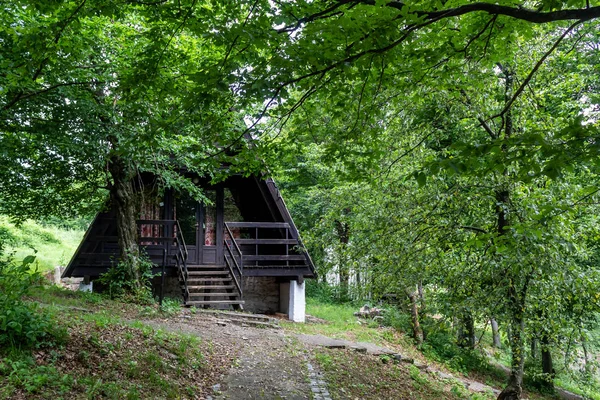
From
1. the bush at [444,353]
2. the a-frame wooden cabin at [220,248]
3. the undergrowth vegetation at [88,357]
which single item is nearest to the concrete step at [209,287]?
the a-frame wooden cabin at [220,248]

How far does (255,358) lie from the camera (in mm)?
7562

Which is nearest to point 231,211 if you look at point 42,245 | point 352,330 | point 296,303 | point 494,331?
point 296,303

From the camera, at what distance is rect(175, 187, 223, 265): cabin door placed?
14648 millimetres

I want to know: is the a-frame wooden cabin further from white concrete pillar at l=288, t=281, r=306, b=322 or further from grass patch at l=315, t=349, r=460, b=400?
grass patch at l=315, t=349, r=460, b=400

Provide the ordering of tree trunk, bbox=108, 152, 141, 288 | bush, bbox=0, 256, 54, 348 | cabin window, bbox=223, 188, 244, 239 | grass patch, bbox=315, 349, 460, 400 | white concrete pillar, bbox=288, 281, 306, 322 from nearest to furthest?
bush, bbox=0, 256, 54, 348 < grass patch, bbox=315, 349, 460, 400 < tree trunk, bbox=108, 152, 141, 288 < white concrete pillar, bbox=288, 281, 306, 322 < cabin window, bbox=223, 188, 244, 239

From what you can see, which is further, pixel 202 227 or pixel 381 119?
pixel 202 227

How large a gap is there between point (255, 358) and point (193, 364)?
63.0 inches

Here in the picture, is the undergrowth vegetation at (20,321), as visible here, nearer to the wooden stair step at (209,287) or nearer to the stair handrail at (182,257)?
the stair handrail at (182,257)

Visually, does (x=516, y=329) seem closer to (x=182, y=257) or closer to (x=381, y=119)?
(x=381, y=119)

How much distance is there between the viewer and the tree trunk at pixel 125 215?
11.1 m

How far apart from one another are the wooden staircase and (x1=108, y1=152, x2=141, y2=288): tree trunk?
1.77 m

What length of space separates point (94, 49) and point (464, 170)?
798cm

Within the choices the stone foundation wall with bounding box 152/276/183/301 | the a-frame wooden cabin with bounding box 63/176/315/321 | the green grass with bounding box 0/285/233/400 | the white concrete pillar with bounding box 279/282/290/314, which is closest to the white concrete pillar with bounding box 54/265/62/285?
the stone foundation wall with bounding box 152/276/183/301

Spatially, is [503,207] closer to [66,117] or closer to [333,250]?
[333,250]
